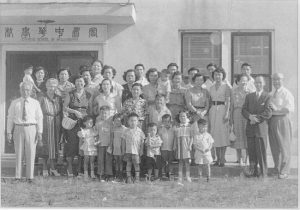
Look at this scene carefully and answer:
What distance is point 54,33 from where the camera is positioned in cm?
1016

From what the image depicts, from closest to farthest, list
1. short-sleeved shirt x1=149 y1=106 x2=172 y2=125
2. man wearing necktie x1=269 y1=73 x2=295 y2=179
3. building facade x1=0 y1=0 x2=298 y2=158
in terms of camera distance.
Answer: short-sleeved shirt x1=149 y1=106 x2=172 y2=125 < man wearing necktie x1=269 y1=73 x2=295 y2=179 < building facade x1=0 y1=0 x2=298 y2=158

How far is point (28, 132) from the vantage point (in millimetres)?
7711

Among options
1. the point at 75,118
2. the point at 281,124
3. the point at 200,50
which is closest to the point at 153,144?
the point at 75,118

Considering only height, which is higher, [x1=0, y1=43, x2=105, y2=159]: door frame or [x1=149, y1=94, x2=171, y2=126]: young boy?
[x1=0, y1=43, x2=105, y2=159]: door frame

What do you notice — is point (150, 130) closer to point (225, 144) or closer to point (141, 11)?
point (225, 144)

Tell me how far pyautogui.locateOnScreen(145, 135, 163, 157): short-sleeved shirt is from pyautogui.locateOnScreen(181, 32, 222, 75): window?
279 cm

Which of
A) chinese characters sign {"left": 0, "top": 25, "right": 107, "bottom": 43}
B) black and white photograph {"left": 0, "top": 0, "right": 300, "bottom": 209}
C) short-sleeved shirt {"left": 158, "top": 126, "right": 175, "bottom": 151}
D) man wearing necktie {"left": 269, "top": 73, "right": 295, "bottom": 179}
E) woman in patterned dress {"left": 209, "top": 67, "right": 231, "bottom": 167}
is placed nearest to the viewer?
black and white photograph {"left": 0, "top": 0, "right": 300, "bottom": 209}

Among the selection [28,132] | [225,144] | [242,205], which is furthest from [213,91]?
[28,132]

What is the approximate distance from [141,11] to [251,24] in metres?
2.02

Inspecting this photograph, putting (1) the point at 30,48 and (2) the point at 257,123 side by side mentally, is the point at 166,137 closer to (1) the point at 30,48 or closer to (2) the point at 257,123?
(2) the point at 257,123

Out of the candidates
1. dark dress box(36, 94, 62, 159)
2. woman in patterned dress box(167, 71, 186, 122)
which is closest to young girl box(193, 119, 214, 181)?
woman in patterned dress box(167, 71, 186, 122)

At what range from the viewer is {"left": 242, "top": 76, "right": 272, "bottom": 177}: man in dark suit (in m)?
7.98

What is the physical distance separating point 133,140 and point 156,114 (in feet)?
1.74

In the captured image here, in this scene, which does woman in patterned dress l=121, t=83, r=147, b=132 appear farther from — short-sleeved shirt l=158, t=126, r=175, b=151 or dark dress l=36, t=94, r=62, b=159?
dark dress l=36, t=94, r=62, b=159
